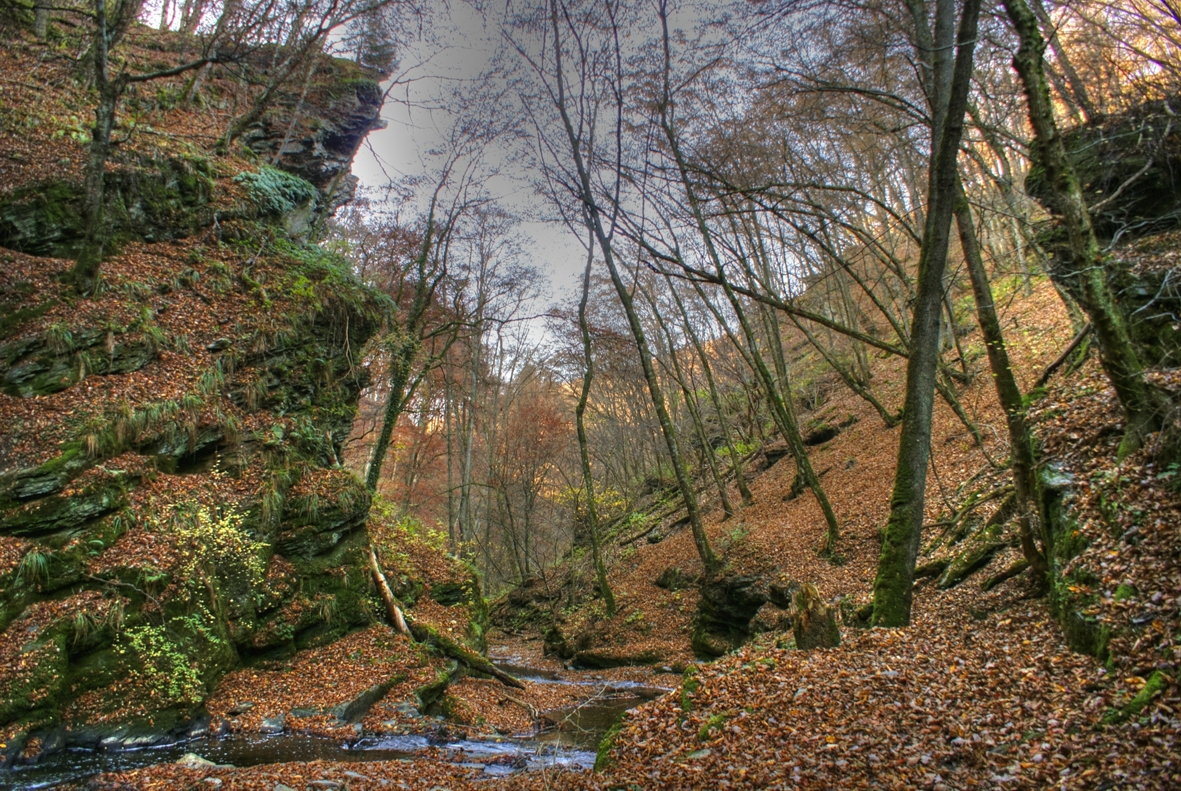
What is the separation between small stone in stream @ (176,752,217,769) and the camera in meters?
5.09

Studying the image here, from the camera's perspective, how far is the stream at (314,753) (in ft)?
16.5

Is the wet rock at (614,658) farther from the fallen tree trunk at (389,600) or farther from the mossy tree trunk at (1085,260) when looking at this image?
the mossy tree trunk at (1085,260)

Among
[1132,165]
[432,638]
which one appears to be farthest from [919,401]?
[432,638]

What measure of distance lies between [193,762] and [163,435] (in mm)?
4994

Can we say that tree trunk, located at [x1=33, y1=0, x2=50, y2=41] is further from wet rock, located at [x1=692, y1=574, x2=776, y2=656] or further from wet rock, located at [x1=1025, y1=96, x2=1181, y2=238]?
Result: wet rock, located at [x1=1025, y1=96, x2=1181, y2=238]

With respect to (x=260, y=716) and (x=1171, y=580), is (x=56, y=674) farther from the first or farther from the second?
(x=1171, y=580)

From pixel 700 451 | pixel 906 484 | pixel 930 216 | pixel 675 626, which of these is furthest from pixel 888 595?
pixel 700 451

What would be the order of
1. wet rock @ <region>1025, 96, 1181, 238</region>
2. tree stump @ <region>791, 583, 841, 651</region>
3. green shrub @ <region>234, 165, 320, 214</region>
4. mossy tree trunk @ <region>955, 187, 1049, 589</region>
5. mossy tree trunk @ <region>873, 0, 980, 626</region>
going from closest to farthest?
mossy tree trunk @ <region>873, 0, 980, 626</region> < mossy tree trunk @ <region>955, 187, 1049, 589</region> < tree stump @ <region>791, 583, 841, 651</region> < wet rock @ <region>1025, 96, 1181, 238</region> < green shrub @ <region>234, 165, 320, 214</region>

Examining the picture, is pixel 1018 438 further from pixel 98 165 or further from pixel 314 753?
pixel 98 165

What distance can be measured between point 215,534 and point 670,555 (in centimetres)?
1206

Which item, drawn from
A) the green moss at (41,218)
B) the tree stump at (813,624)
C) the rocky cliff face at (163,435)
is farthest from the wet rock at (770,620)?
the green moss at (41,218)

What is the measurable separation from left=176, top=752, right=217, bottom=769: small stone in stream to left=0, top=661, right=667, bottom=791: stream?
209mm

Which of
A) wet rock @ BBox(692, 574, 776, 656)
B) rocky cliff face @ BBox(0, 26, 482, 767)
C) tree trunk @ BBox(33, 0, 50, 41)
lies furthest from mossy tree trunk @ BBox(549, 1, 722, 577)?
tree trunk @ BBox(33, 0, 50, 41)

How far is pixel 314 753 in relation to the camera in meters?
5.99
